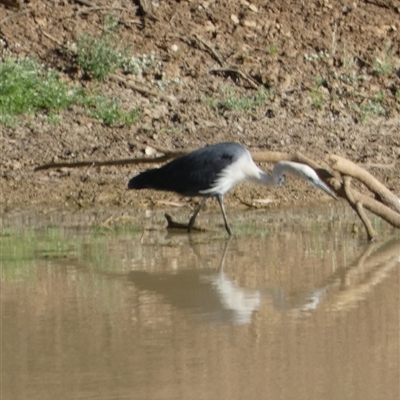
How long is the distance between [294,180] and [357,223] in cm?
159

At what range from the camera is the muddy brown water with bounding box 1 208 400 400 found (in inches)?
217

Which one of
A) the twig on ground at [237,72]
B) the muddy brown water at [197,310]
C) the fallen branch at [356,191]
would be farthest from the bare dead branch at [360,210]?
the twig on ground at [237,72]

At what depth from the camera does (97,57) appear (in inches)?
525

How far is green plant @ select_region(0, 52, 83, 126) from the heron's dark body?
290 centimetres

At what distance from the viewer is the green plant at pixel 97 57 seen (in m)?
13.3

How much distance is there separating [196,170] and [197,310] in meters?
2.98

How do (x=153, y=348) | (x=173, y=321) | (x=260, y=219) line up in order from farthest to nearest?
(x=260, y=219), (x=173, y=321), (x=153, y=348)

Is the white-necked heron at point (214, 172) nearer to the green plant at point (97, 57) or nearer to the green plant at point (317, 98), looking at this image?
the green plant at point (97, 57)

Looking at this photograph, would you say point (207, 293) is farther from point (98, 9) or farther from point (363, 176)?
point (98, 9)

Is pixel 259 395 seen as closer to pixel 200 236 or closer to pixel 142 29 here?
pixel 200 236

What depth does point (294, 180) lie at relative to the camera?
1184cm

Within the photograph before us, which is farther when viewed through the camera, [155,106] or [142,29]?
[142,29]

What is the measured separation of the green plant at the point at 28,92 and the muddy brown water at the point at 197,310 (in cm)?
239

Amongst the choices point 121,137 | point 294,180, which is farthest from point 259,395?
point 121,137
